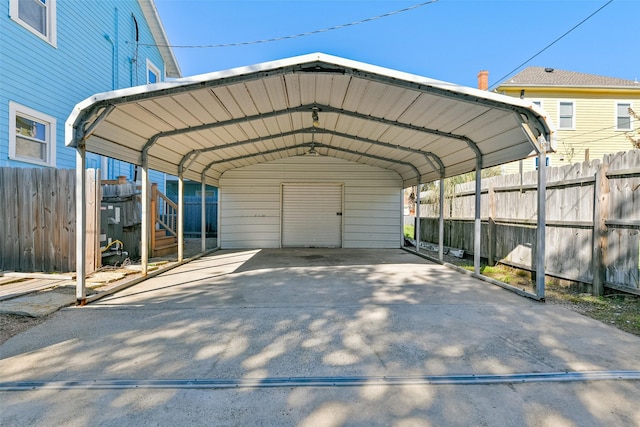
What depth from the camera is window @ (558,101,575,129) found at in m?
13.3

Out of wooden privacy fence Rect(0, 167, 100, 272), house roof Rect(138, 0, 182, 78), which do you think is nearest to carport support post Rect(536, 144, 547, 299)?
wooden privacy fence Rect(0, 167, 100, 272)

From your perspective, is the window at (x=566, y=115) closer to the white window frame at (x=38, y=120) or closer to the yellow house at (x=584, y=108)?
the yellow house at (x=584, y=108)

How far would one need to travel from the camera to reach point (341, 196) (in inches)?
388

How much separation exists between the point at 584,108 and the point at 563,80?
1.43m

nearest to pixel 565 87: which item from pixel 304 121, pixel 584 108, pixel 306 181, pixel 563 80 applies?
pixel 563 80

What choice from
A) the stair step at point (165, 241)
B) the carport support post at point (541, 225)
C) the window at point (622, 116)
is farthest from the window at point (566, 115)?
the stair step at point (165, 241)

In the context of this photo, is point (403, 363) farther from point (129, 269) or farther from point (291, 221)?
point (291, 221)

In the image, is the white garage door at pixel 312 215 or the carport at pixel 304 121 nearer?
the carport at pixel 304 121

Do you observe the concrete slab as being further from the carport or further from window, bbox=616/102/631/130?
window, bbox=616/102/631/130

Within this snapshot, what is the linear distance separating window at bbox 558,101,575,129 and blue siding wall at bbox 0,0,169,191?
15851mm

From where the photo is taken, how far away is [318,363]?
229 centimetres

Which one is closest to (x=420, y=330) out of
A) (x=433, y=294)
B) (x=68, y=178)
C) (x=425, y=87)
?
(x=433, y=294)

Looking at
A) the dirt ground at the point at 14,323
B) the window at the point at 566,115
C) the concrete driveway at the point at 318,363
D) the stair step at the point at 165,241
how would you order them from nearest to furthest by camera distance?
1. the concrete driveway at the point at 318,363
2. the dirt ground at the point at 14,323
3. the stair step at the point at 165,241
4. the window at the point at 566,115

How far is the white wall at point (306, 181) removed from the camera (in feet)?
31.5
